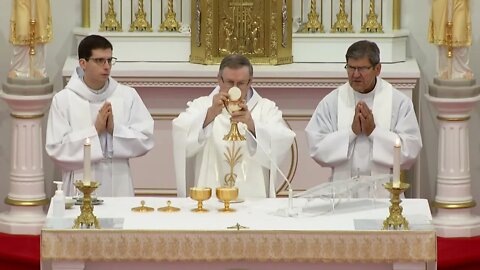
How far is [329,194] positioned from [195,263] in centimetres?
93

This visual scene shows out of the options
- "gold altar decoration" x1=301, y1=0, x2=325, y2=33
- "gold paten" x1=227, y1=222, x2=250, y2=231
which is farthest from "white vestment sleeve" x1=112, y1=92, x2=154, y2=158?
"gold altar decoration" x1=301, y1=0, x2=325, y2=33

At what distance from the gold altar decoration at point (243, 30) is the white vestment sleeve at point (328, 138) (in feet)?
7.02

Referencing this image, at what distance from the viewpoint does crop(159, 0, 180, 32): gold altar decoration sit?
1182cm

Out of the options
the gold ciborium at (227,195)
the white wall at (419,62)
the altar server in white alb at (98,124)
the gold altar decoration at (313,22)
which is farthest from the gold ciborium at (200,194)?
the gold altar decoration at (313,22)

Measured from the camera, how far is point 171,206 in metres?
8.05

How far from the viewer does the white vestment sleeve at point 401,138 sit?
927 cm

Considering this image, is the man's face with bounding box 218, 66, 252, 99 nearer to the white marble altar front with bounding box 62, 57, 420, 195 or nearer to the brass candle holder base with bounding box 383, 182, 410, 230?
the brass candle holder base with bounding box 383, 182, 410, 230

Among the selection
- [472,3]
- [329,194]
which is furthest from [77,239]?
[472,3]

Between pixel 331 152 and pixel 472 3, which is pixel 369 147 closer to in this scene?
pixel 331 152

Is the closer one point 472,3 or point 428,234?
point 428,234

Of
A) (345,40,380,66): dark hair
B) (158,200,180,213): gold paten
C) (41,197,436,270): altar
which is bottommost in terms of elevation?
(41,197,436,270): altar

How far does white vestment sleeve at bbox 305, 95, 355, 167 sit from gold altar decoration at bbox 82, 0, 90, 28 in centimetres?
290

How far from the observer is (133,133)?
940cm

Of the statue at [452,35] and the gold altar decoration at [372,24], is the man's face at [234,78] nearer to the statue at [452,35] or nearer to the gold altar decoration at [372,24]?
the statue at [452,35]
